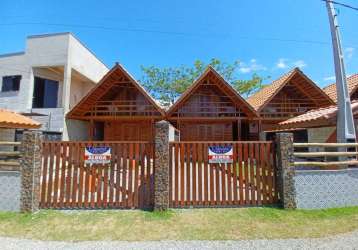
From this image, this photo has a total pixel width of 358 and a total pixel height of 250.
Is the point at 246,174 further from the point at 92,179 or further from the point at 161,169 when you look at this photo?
the point at 92,179

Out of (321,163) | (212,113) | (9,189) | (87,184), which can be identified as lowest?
(9,189)

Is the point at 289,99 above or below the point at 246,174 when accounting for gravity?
above

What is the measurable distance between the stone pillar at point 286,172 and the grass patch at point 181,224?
0.30 metres

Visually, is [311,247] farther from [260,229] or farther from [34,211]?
[34,211]

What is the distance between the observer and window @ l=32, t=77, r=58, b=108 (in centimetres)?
1736

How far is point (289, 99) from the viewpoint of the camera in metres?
18.7

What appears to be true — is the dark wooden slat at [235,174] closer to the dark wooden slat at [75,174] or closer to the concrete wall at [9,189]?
the dark wooden slat at [75,174]

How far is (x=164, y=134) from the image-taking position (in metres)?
5.82

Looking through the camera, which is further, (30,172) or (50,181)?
(50,181)

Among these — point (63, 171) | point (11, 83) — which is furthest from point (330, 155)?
point (11, 83)

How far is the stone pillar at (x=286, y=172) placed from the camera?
5.73 meters

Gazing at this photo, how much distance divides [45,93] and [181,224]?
17148 millimetres

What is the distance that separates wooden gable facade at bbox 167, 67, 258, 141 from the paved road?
1264 cm

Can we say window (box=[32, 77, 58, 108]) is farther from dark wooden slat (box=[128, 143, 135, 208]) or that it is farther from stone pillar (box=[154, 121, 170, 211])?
stone pillar (box=[154, 121, 170, 211])
